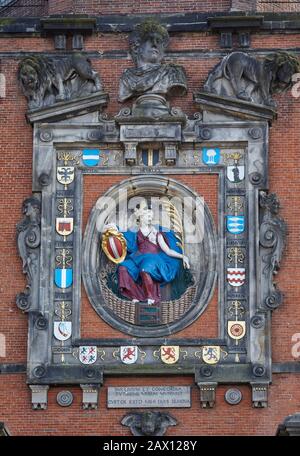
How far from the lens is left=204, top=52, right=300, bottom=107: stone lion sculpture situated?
38.7 meters

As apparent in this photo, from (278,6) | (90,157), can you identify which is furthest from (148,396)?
(278,6)

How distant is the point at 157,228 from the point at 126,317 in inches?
68.0

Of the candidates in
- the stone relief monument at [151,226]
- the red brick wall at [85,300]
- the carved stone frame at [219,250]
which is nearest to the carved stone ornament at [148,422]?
the stone relief monument at [151,226]

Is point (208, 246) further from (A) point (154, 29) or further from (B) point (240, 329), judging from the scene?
(A) point (154, 29)

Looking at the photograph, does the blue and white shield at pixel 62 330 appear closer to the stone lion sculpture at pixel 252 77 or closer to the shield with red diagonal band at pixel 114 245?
the shield with red diagonal band at pixel 114 245

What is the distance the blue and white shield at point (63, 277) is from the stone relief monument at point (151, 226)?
2 centimetres

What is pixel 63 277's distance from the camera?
38.0 metres

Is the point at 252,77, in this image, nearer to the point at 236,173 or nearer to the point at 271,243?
the point at 236,173

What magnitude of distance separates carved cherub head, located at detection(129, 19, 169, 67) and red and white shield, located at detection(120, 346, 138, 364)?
5154 millimetres

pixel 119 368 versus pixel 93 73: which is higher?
pixel 93 73

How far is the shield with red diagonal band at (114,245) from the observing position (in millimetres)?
38156

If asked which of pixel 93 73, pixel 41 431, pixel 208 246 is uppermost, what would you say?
pixel 93 73

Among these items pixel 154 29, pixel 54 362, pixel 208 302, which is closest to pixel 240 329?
pixel 208 302

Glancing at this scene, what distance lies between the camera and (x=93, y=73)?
128ft
